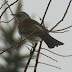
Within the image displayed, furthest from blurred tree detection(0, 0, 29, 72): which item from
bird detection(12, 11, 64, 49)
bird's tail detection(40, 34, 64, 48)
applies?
bird's tail detection(40, 34, 64, 48)

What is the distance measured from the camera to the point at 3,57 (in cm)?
667

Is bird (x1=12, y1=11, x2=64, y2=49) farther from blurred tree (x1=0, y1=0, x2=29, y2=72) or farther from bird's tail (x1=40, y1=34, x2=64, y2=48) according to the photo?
blurred tree (x1=0, y1=0, x2=29, y2=72)

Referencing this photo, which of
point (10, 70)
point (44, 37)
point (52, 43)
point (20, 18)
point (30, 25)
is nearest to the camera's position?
point (52, 43)

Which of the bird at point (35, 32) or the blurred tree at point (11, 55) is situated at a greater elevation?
the blurred tree at point (11, 55)

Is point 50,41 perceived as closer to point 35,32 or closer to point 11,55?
point 35,32

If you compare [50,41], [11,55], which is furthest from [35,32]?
[11,55]

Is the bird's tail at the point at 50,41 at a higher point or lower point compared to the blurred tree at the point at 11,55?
lower

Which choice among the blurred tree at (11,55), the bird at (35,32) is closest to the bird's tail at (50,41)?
the bird at (35,32)

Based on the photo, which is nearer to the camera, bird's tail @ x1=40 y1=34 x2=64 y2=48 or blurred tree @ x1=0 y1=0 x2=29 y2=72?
bird's tail @ x1=40 y1=34 x2=64 y2=48

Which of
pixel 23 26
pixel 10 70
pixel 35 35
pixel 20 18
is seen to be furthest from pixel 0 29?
pixel 35 35

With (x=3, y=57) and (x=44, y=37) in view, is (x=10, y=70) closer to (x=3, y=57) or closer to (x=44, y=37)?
(x=3, y=57)

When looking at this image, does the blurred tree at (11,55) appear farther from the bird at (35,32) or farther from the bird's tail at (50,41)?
the bird's tail at (50,41)

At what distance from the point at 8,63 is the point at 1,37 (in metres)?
0.95

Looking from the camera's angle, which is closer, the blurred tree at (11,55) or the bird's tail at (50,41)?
the bird's tail at (50,41)
